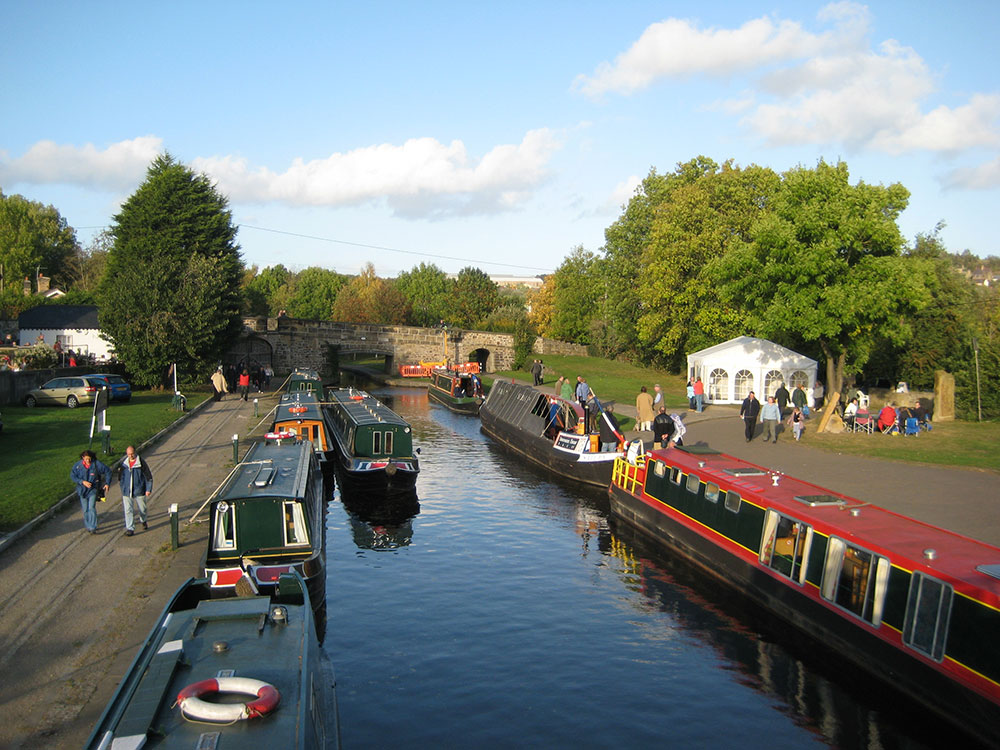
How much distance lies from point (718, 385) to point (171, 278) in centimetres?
3153

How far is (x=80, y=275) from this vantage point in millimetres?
97688

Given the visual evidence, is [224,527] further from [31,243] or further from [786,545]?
[31,243]

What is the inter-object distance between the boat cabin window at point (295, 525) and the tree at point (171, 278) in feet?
111

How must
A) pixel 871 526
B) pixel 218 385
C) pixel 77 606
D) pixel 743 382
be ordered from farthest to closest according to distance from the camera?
pixel 218 385 → pixel 743 382 → pixel 77 606 → pixel 871 526

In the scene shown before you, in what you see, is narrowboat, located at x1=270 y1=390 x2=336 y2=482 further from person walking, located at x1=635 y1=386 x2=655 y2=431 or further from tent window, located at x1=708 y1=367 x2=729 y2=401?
tent window, located at x1=708 y1=367 x2=729 y2=401

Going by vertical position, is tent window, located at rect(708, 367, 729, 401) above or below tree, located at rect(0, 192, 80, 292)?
below

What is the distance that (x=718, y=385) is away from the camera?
137 ft

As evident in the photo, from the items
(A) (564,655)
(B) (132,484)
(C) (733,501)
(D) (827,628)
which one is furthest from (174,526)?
(D) (827,628)

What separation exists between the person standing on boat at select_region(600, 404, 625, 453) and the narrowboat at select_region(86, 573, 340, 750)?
16.8m

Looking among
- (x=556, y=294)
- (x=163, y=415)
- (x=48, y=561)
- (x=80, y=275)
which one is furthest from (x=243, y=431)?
(x=80, y=275)

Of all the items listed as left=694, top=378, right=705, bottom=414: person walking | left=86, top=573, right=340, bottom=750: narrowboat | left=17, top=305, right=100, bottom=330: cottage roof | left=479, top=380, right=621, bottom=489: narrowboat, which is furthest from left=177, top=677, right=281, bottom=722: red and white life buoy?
left=17, top=305, right=100, bottom=330: cottage roof

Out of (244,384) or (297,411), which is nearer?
(297,411)

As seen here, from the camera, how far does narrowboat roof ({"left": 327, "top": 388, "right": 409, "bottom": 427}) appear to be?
85.9 feet

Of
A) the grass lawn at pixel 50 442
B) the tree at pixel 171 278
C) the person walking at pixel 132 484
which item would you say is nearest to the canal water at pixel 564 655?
the person walking at pixel 132 484
